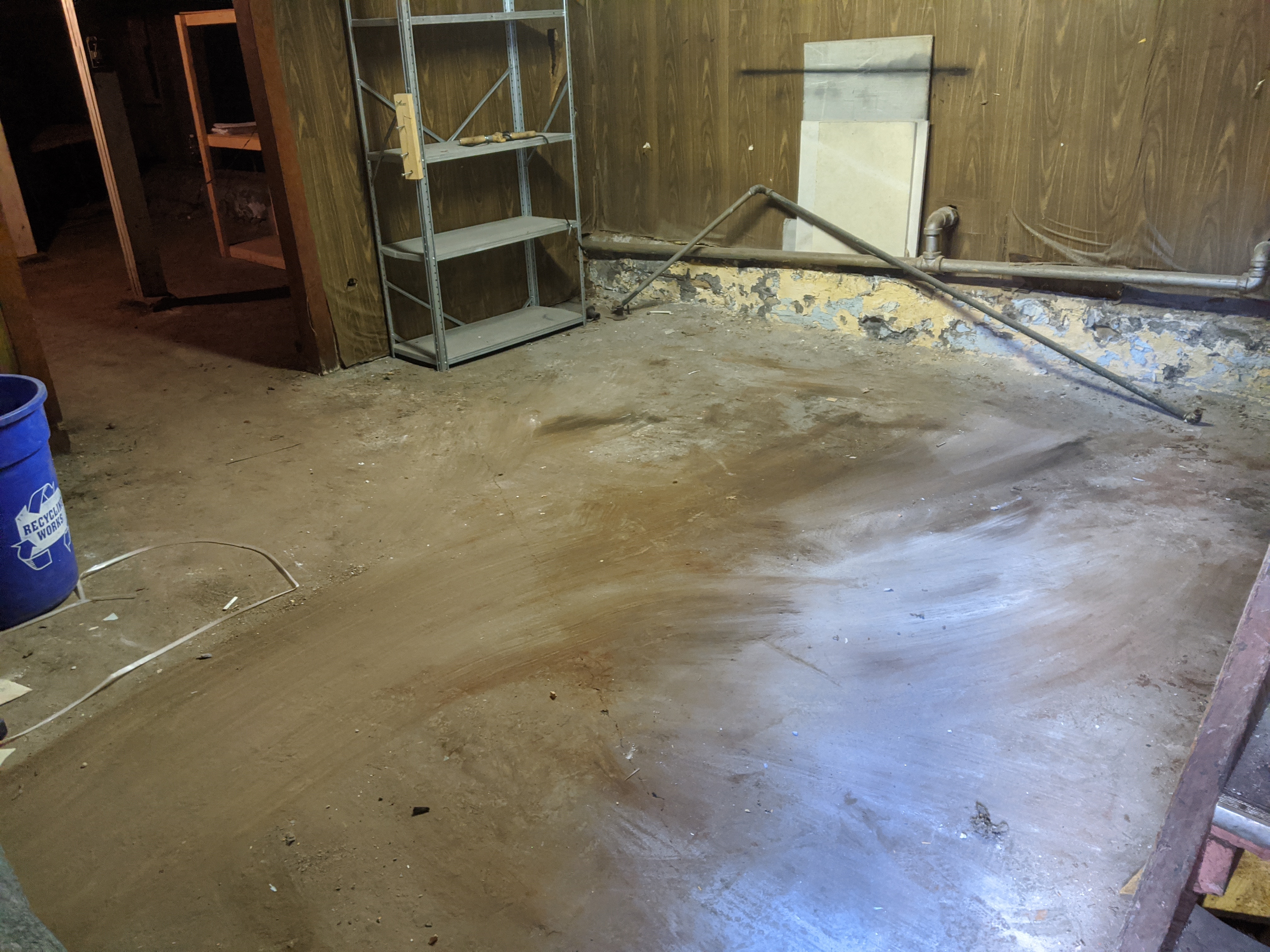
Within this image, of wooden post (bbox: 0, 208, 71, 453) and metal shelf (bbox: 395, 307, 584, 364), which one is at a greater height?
wooden post (bbox: 0, 208, 71, 453)

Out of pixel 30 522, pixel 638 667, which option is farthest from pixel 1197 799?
pixel 30 522

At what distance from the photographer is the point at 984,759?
1991 millimetres

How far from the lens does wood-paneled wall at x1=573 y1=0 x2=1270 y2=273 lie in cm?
345

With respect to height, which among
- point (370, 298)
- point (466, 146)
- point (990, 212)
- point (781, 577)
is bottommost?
point (781, 577)

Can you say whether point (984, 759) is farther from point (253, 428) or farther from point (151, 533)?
point (253, 428)

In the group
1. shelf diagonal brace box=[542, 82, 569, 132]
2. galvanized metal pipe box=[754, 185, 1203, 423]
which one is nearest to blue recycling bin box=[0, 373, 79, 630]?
shelf diagonal brace box=[542, 82, 569, 132]

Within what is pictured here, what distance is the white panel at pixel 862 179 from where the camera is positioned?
418 cm

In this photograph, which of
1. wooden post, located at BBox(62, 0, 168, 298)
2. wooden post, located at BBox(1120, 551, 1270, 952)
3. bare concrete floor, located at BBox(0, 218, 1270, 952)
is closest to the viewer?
wooden post, located at BBox(1120, 551, 1270, 952)

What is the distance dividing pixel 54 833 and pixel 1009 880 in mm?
1907

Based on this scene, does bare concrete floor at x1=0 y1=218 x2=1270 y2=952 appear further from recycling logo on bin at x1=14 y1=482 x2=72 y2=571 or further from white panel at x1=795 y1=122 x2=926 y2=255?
white panel at x1=795 y1=122 x2=926 y2=255

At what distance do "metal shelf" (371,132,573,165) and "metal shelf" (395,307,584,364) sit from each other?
0.84 m

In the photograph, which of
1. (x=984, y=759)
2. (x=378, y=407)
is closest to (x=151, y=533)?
(x=378, y=407)

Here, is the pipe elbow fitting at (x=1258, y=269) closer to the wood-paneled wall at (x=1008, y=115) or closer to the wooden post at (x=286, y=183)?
the wood-paneled wall at (x=1008, y=115)

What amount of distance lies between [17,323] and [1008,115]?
406 cm
